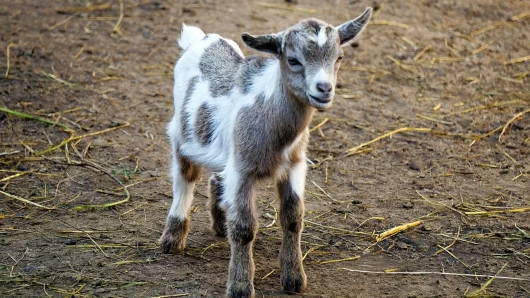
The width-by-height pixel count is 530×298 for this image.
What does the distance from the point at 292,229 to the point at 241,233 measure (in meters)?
0.36

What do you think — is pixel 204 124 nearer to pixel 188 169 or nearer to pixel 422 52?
pixel 188 169

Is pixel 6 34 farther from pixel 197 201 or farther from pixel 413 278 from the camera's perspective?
pixel 413 278

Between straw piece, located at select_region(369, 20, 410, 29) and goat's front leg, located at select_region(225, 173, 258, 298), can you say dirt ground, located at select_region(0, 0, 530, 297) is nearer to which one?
straw piece, located at select_region(369, 20, 410, 29)

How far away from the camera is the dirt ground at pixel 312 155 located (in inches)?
214

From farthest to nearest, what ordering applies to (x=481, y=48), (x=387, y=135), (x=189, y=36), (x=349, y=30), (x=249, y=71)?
1. (x=481, y=48)
2. (x=387, y=135)
3. (x=189, y=36)
4. (x=249, y=71)
5. (x=349, y=30)

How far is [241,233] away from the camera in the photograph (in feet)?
16.6

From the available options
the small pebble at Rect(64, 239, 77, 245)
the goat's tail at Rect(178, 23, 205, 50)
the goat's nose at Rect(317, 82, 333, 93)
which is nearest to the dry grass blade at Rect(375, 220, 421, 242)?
the goat's nose at Rect(317, 82, 333, 93)

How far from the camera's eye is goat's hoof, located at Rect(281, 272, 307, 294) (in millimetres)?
5180

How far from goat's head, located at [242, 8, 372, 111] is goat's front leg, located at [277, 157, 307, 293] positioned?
578mm

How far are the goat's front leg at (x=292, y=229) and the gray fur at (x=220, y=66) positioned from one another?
2.36 feet

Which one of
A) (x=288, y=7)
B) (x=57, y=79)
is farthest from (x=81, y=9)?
(x=288, y=7)

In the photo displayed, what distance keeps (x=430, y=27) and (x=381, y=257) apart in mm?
4852

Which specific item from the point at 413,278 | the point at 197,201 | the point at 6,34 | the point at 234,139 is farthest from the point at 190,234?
the point at 6,34

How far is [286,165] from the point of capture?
5.18m
